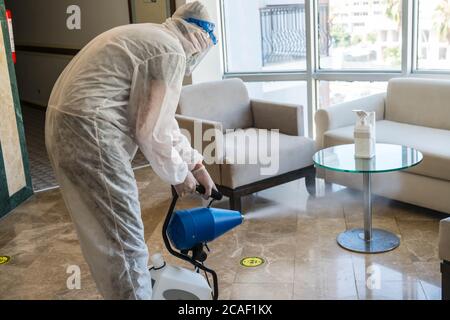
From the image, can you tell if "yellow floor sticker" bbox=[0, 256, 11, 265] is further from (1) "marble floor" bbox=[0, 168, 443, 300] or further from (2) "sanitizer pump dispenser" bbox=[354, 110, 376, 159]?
(2) "sanitizer pump dispenser" bbox=[354, 110, 376, 159]

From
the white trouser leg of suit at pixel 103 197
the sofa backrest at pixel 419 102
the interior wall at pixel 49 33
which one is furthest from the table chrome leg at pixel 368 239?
the interior wall at pixel 49 33

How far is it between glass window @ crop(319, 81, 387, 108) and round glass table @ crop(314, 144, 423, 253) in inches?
63.3

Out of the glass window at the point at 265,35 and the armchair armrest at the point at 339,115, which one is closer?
the armchair armrest at the point at 339,115

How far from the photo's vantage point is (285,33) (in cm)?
563

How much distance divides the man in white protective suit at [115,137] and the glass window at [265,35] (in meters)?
3.40

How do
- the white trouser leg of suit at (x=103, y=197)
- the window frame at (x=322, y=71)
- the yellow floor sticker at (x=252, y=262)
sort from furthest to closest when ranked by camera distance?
the window frame at (x=322, y=71) → the yellow floor sticker at (x=252, y=262) → the white trouser leg of suit at (x=103, y=197)

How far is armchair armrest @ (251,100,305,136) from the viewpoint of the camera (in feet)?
14.7

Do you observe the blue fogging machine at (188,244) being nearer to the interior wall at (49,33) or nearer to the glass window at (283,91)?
the glass window at (283,91)

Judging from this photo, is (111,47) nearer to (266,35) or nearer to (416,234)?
(416,234)

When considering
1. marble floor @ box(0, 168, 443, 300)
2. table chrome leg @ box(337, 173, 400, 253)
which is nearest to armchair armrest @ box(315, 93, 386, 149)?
marble floor @ box(0, 168, 443, 300)

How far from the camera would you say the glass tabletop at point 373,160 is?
11.1ft

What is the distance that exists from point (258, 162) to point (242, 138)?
418 millimetres
